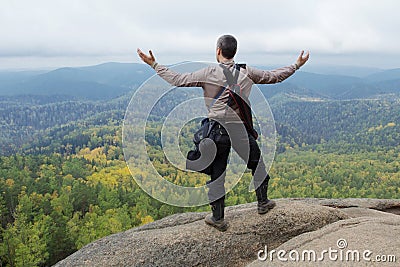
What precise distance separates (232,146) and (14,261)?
28.6 metres

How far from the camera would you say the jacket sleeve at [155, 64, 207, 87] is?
6834 millimetres

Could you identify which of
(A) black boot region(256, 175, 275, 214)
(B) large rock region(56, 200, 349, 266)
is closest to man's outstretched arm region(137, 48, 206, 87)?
(A) black boot region(256, 175, 275, 214)

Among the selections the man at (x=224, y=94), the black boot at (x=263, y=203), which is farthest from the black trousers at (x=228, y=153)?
the black boot at (x=263, y=203)

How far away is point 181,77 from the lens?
685 cm

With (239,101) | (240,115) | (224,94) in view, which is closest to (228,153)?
(240,115)

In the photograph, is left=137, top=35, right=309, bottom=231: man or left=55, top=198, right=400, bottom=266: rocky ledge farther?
left=55, top=198, right=400, bottom=266: rocky ledge

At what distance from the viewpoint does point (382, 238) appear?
6.80 metres

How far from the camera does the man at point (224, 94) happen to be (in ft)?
22.6

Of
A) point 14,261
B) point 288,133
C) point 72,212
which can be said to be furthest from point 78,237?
point 288,133

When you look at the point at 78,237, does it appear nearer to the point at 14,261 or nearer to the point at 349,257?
the point at 14,261

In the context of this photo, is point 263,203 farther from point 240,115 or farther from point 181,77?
point 181,77

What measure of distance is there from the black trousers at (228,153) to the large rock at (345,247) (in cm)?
157

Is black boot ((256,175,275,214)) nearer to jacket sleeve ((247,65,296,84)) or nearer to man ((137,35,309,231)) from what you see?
man ((137,35,309,231))

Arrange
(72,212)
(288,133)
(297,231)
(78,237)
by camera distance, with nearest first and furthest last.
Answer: (297,231), (78,237), (72,212), (288,133)
